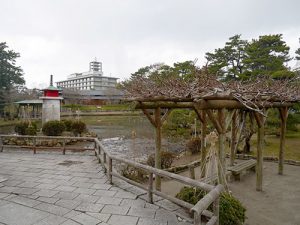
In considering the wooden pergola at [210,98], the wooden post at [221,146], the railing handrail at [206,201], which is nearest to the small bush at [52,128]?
the wooden pergola at [210,98]

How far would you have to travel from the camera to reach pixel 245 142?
11.5 metres

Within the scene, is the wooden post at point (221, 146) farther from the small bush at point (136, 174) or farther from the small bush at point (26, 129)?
the small bush at point (26, 129)

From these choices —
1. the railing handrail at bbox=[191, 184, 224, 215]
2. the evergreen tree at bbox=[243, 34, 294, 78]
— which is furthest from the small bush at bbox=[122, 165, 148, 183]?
the evergreen tree at bbox=[243, 34, 294, 78]

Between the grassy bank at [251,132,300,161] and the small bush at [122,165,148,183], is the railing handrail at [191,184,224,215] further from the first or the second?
the grassy bank at [251,132,300,161]

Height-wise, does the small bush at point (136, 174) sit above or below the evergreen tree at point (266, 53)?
below

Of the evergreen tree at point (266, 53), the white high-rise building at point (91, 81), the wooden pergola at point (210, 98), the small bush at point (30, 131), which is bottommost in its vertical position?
the small bush at point (30, 131)

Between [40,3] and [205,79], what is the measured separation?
24.1 ft

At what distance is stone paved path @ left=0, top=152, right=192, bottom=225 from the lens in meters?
3.75

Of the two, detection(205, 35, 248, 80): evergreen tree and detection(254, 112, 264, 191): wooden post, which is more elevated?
detection(205, 35, 248, 80): evergreen tree

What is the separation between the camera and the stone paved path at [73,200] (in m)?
3.75

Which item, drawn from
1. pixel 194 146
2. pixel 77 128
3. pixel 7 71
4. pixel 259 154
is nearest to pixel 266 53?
pixel 194 146

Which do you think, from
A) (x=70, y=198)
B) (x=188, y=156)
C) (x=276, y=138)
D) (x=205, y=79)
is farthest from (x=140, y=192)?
(x=276, y=138)

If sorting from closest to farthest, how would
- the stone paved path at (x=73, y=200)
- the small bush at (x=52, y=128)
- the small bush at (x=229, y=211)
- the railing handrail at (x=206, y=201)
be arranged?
the railing handrail at (x=206, y=201) → the stone paved path at (x=73, y=200) → the small bush at (x=229, y=211) → the small bush at (x=52, y=128)

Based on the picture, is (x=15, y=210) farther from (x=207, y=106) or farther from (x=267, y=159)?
(x=267, y=159)
